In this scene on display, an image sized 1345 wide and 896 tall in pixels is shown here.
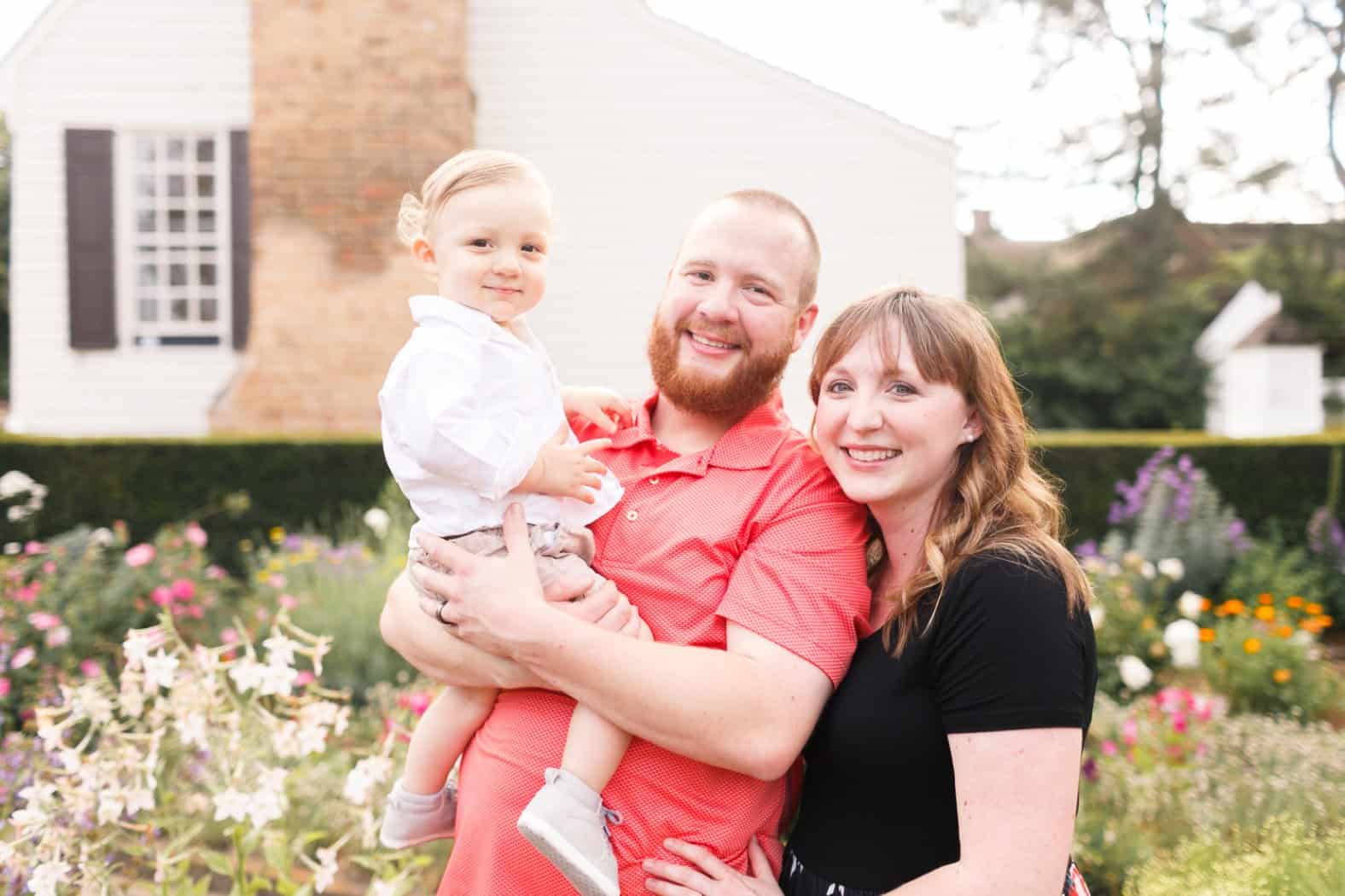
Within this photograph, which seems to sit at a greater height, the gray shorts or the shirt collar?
the shirt collar

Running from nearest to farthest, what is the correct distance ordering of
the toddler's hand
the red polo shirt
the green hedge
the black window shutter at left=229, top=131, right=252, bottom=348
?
1. the red polo shirt
2. the toddler's hand
3. the green hedge
4. the black window shutter at left=229, top=131, right=252, bottom=348

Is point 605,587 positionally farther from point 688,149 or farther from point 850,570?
point 688,149

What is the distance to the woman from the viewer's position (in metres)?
1.65

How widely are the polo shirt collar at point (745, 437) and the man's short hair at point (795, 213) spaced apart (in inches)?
9.6

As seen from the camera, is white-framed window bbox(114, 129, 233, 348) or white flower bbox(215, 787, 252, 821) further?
white-framed window bbox(114, 129, 233, 348)

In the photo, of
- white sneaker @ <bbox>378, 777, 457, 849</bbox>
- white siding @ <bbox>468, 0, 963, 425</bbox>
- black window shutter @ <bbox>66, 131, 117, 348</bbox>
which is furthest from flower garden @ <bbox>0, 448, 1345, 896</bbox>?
white siding @ <bbox>468, 0, 963, 425</bbox>

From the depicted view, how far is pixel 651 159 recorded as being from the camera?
989 centimetres

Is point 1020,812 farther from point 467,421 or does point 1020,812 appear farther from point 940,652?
point 467,421

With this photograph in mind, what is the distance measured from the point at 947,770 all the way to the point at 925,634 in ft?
0.78

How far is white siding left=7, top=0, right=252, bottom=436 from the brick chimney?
63 cm

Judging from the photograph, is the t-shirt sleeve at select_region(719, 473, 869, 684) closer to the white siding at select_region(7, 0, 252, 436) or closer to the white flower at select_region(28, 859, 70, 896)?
the white flower at select_region(28, 859, 70, 896)

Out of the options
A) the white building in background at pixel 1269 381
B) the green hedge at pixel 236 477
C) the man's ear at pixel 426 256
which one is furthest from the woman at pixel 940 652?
the white building in background at pixel 1269 381

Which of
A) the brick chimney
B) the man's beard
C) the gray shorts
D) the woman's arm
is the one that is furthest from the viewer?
the brick chimney

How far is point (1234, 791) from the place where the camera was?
3.65m
